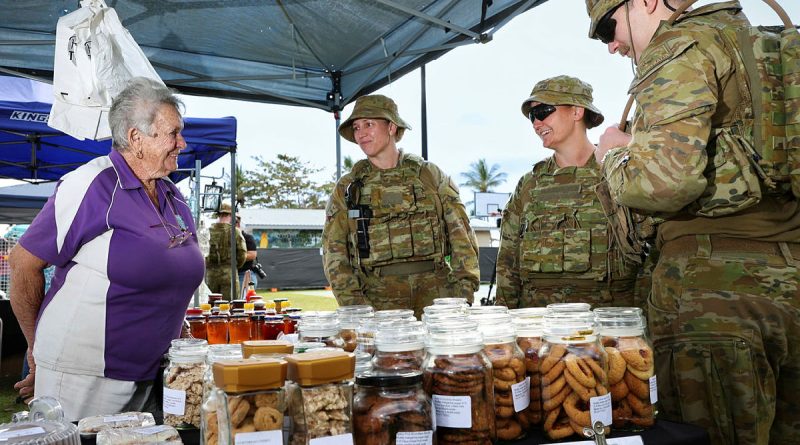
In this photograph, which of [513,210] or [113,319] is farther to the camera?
[513,210]

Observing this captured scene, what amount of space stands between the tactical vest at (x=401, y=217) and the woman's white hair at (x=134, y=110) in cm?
147

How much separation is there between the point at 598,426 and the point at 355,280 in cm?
232

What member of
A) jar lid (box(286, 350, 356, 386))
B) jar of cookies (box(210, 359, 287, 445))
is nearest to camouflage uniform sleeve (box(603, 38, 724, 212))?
jar lid (box(286, 350, 356, 386))

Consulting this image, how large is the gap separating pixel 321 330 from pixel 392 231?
1876 mm

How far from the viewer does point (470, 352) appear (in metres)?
1.11

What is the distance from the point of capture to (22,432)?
875mm

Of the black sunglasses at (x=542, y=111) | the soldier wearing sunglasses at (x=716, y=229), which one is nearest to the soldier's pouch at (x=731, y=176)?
the soldier wearing sunglasses at (x=716, y=229)

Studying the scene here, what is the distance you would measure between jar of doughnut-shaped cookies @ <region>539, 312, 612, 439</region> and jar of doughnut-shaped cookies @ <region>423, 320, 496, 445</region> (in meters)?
0.18

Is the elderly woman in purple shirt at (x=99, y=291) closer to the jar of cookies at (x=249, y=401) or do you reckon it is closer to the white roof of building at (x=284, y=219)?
the jar of cookies at (x=249, y=401)

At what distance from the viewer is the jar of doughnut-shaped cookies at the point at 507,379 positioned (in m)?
1.19

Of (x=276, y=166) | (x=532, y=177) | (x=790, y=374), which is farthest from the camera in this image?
(x=276, y=166)

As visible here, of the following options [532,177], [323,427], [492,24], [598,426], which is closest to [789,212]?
[598,426]

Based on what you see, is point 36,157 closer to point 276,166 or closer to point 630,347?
point 630,347

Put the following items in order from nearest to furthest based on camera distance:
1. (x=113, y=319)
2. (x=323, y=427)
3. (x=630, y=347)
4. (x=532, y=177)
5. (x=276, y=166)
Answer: (x=323, y=427), (x=630, y=347), (x=113, y=319), (x=532, y=177), (x=276, y=166)
